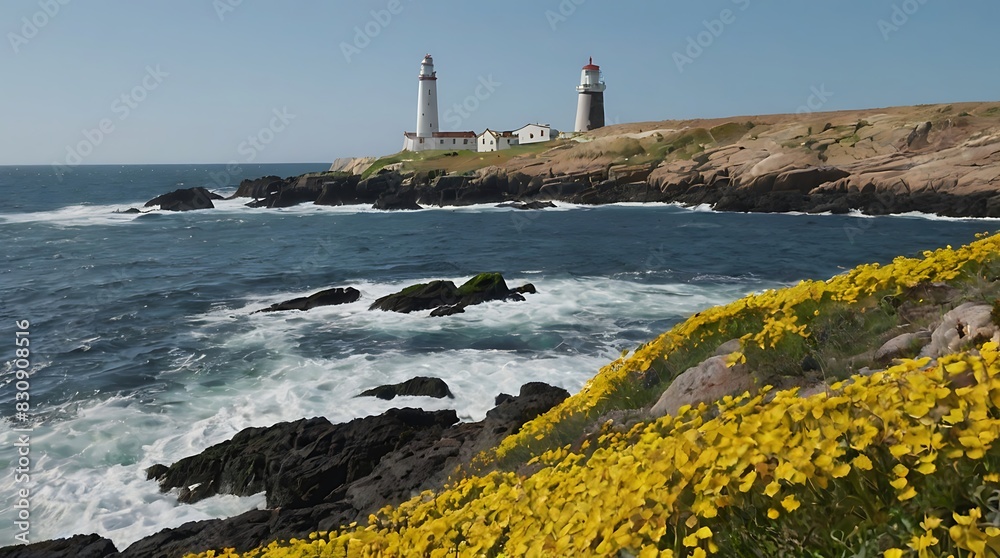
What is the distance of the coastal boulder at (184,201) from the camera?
82.6 metres

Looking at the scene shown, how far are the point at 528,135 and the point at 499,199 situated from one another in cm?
3932

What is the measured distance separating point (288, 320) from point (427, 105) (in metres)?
101

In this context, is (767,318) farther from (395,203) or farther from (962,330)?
(395,203)

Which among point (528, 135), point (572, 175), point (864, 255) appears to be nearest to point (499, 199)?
point (572, 175)

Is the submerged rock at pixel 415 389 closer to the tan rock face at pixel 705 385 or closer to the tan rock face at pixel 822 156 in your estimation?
the tan rock face at pixel 705 385

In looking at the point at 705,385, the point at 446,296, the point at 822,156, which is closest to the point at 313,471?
the point at 705,385

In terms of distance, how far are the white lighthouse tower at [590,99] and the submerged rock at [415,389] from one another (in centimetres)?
10547

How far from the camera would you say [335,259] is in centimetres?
4272

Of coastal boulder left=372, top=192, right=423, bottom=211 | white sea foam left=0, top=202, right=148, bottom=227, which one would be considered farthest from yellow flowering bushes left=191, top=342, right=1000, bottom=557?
coastal boulder left=372, top=192, right=423, bottom=211

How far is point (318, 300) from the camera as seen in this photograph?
2900 centimetres

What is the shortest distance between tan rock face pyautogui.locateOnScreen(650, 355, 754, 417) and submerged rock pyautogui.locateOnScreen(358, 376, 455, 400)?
10.4 metres

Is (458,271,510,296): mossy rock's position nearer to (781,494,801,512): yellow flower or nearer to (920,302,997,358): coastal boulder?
(920,302,997,358): coastal boulder

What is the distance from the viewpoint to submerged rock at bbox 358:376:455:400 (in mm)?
17266

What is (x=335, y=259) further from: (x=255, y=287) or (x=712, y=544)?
(x=712, y=544)
